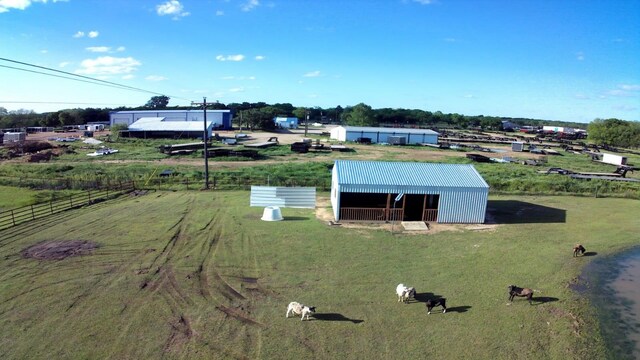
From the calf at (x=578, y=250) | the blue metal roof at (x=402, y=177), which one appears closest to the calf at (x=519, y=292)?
the calf at (x=578, y=250)

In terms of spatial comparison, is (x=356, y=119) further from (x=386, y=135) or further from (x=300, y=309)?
(x=300, y=309)

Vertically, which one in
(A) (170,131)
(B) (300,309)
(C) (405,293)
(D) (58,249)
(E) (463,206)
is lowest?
(D) (58,249)

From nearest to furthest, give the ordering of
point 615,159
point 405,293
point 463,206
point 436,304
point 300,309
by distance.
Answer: point 300,309
point 436,304
point 405,293
point 463,206
point 615,159

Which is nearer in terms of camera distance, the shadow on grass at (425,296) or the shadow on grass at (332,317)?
the shadow on grass at (332,317)

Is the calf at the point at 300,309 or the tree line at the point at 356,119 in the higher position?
the tree line at the point at 356,119

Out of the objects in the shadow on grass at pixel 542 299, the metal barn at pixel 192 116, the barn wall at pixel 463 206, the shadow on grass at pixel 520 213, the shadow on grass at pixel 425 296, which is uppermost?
the metal barn at pixel 192 116

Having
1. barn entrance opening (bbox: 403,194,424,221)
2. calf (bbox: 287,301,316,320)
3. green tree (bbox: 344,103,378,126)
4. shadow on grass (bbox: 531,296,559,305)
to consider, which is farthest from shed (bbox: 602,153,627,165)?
calf (bbox: 287,301,316,320)

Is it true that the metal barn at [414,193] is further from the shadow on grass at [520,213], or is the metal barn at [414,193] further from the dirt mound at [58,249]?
the dirt mound at [58,249]

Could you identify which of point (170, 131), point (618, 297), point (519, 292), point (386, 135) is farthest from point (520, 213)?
point (170, 131)
